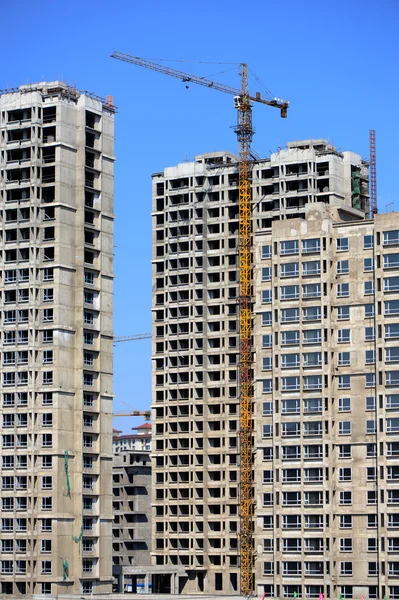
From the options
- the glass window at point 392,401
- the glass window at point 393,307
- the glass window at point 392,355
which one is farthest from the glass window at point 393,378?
the glass window at point 393,307

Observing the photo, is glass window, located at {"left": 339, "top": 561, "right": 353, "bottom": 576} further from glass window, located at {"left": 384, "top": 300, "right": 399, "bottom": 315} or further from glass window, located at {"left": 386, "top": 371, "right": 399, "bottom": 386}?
glass window, located at {"left": 384, "top": 300, "right": 399, "bottom": 315}

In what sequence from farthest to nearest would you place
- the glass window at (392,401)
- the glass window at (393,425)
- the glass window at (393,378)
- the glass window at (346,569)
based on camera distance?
1. the glass window at (346,569)
2. the glass window at (393,378)
3. the glass window at (392,401)
4. the glass window at (393,425)

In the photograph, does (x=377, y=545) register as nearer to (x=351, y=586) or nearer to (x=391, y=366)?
(x=351, y=586)

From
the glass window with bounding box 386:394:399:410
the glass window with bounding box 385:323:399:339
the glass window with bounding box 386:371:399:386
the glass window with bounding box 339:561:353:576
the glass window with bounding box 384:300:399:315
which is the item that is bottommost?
the glass window with bounding box 339:561:353:576

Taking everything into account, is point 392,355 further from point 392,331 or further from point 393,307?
point 393,307

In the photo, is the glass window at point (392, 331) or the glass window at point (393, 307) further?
the glass window at point (393, 307)

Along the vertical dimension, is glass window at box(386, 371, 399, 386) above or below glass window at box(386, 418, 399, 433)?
above

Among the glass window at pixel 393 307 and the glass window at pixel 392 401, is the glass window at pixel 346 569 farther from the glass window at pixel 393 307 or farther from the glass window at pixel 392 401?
the glass window at pixel 393 307

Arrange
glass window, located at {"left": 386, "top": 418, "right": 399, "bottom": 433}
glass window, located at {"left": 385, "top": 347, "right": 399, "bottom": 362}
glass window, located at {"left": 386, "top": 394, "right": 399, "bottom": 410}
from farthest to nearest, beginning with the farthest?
1. glass window, located at {"left": 385, "top": 347, "right": 399, "bottom": 362}
2. glass window, located at {"left": 386, "top": 394, "right": 399, "bottom": 410}
3. glass window, located at {"left": 386, "top": 418, "right": 399, "bottom": 433}

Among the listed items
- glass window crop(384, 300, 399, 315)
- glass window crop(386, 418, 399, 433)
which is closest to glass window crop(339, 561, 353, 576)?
glass window crop(386, 418, 399, 433)

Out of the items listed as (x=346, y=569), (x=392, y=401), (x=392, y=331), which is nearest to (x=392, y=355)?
(x=392, y=331)

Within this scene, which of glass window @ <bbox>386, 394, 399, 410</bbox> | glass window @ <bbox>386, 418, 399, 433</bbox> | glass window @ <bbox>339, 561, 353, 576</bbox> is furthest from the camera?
glass window @ <bbox>339, 561, 353, 576</bbox>

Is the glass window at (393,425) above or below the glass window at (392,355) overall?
below

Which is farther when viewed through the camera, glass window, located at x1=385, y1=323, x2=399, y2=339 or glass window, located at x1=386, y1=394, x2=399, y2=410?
glass window, located at x1=385, y1=323, x2=399, y2=339
